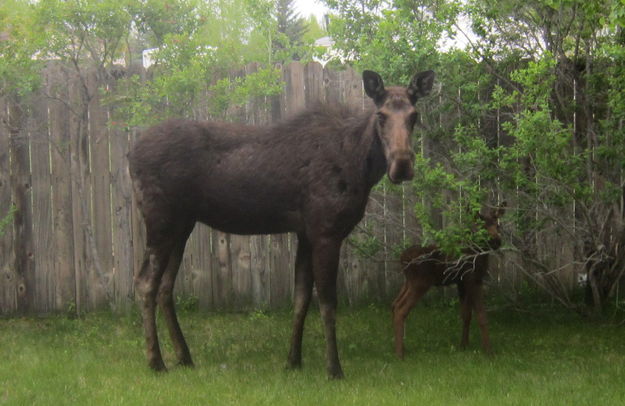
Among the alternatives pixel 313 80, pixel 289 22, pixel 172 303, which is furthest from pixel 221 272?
pixel 289 22

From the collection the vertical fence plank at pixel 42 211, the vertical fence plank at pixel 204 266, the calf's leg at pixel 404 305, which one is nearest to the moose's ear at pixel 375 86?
the calf's leg at pixel 404 305

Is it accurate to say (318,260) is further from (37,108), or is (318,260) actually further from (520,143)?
(37,108)

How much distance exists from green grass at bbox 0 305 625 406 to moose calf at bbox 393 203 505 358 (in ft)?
1.11

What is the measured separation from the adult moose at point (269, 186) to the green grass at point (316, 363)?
45cm

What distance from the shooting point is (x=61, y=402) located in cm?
503

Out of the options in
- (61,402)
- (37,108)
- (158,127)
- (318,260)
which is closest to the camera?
(61,402)

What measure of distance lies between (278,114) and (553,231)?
3.56 meters

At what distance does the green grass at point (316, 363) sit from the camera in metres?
5.12

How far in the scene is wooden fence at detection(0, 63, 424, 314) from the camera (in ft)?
27.9

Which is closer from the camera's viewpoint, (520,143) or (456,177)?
(520,143)

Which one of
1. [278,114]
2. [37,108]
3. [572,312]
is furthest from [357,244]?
[37,108]

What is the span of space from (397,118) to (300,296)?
73.7 inches

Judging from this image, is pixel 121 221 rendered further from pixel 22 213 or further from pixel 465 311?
pixel 465 311

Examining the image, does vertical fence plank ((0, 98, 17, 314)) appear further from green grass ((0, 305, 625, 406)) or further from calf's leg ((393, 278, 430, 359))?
calf's leg ((393, 278, 430, 359))
